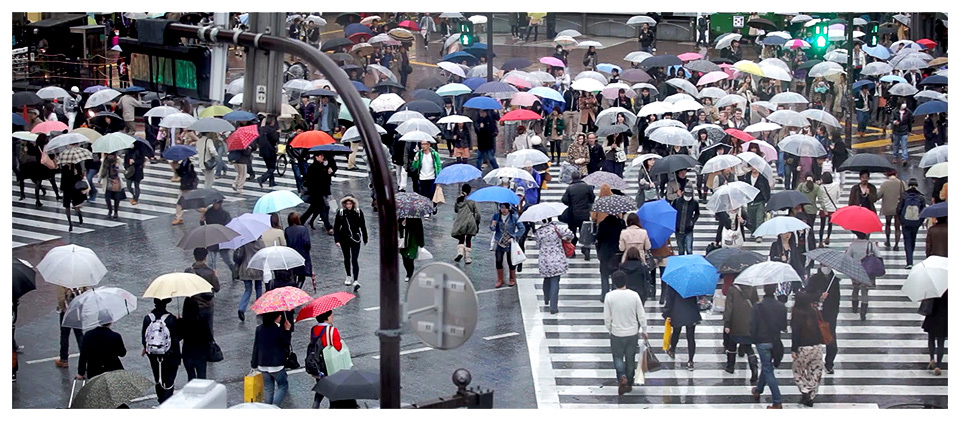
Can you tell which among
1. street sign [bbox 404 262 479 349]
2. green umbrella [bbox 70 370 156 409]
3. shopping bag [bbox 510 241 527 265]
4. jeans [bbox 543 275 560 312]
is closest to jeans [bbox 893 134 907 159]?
shopping bag [bbox 510 241 527 265]

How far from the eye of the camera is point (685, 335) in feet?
55.5

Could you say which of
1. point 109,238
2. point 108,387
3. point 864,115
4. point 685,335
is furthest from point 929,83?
point 108,387

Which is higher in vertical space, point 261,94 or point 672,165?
point 261,94

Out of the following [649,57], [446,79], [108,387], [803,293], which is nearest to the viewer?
[108,387]

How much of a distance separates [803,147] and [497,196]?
22.0 feet

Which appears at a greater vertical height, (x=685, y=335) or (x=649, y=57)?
(x=649, y=57)

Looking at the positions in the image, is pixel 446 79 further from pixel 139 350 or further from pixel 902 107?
pixel 139 350

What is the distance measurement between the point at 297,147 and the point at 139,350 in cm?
778

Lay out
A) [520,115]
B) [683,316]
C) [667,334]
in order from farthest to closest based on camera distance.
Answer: [520,115]
[667,334]
[683,316]

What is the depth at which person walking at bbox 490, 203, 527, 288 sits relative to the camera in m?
18.8

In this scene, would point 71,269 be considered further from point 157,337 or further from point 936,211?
point 936,211

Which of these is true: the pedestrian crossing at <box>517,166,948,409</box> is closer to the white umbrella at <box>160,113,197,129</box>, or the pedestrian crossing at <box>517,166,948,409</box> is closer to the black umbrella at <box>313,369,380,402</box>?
the black umbrella at <box>313,369,380,402</box>

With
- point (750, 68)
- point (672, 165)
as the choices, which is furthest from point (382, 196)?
point (750, 68)

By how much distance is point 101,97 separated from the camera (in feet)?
97.6
